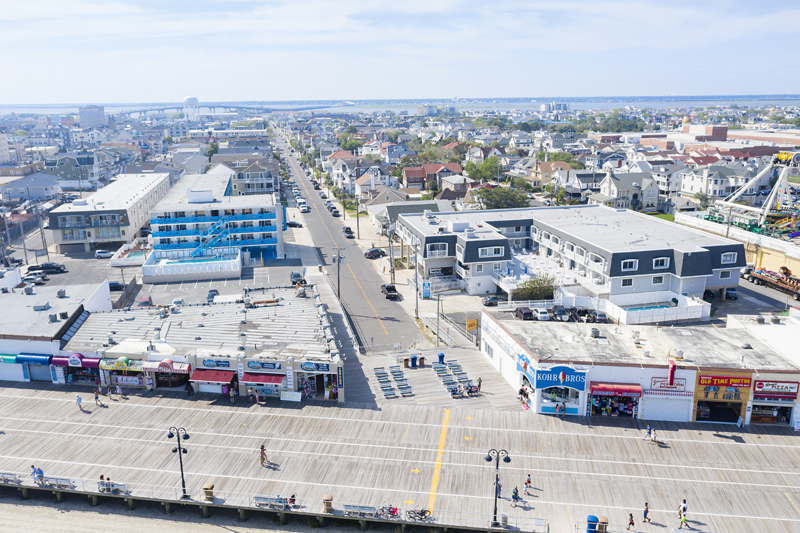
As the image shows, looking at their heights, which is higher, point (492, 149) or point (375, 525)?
point (492, 149)

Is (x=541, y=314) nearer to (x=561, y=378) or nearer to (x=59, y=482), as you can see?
(x=561, y=378)

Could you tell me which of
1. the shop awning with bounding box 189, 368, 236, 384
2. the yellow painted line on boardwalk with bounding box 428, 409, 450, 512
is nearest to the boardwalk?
the yellow painted line on boardwalk with bounding box 428, 409, 450, 512

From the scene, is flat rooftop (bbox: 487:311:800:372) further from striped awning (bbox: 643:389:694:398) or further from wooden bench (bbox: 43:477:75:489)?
wooden bench (bbox: 43:477:75:489)

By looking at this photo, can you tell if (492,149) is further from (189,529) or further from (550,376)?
(189,529)

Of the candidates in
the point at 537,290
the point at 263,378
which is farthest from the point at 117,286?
the point at 537,290

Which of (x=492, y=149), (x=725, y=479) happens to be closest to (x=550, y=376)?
(x=725, y=479)

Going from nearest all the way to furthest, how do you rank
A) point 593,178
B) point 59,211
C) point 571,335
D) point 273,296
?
point 571,335, point 273,296, point 59,211, point 593,178
